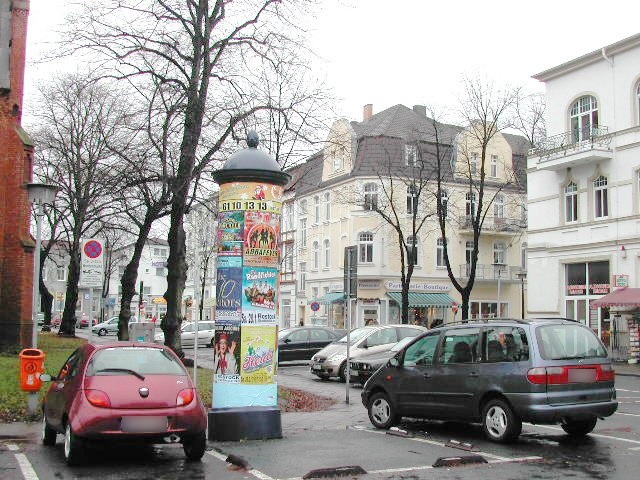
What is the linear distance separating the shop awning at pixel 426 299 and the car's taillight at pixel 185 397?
43.5 meters

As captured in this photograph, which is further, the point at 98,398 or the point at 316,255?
the point at 316,255

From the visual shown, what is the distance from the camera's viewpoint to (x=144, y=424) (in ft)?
27.4

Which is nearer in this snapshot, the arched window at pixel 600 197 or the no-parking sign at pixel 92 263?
the no-parking sign at pixel 92 263

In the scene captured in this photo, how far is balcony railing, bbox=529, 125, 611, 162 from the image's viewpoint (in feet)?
107

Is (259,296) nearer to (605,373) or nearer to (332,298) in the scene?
(605,373)

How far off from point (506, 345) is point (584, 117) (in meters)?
26.9

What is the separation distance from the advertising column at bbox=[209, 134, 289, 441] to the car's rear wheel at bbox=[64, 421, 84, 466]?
239 centimetres

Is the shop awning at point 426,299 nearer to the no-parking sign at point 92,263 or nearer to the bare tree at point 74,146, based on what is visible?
the bare tree at point 74,146

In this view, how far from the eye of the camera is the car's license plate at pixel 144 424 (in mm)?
8289

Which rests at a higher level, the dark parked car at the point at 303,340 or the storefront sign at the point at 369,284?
the storefront sign at the point at 369,284

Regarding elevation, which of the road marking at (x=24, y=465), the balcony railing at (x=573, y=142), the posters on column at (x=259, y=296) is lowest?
the road marking at (x=24, y=465)

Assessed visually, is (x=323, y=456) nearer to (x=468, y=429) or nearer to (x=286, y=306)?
(x=468, y=429)

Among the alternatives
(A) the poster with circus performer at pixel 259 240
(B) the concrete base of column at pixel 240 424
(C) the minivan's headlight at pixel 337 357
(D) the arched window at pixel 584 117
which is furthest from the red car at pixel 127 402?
(D) the arched window at pixel 584 117

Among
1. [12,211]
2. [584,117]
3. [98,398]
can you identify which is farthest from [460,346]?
[584,117]
